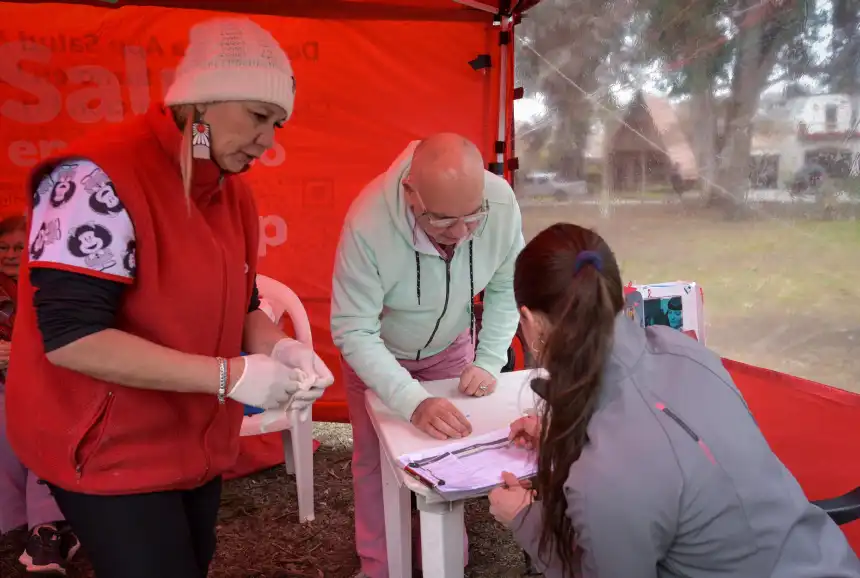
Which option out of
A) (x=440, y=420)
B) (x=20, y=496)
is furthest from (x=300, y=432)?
(x=440, y=420)

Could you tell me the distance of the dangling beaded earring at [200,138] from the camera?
102cm

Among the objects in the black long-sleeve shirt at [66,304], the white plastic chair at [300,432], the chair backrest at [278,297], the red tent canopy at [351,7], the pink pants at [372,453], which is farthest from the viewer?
the red tent canopy at [351,7]

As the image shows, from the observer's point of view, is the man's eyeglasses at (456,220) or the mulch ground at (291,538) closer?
the man's eyeglasses at (456,220)

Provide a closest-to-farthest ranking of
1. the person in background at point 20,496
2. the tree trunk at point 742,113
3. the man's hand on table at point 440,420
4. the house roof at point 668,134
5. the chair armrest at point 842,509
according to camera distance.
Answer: the chair armrest at point 842,509 < the man's hand on table at point 440,420 < the tree trunk at point 742,113 < the house roof at point 668,134 < the person in background at point 20,496

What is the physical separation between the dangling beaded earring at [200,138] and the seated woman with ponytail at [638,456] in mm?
521

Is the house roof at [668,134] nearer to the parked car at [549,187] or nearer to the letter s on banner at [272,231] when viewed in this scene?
the parked car at [549,187]

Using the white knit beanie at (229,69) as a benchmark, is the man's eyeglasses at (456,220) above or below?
below

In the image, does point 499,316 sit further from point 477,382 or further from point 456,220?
point 456,220

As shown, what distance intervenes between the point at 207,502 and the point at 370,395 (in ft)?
1.78

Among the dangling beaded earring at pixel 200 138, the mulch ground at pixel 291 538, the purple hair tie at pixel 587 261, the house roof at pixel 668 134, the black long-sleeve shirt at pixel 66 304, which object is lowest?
the mulch ground at pixel 291 538

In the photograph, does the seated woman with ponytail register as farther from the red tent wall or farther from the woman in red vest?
A: the red tent wall

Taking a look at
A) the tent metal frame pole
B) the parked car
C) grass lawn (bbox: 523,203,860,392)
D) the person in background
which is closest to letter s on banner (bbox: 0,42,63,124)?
the person in background

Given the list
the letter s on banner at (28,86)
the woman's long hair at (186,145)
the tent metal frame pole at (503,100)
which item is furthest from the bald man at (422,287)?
the letter s on banner at (28,86)

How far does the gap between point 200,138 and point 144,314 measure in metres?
0.28
